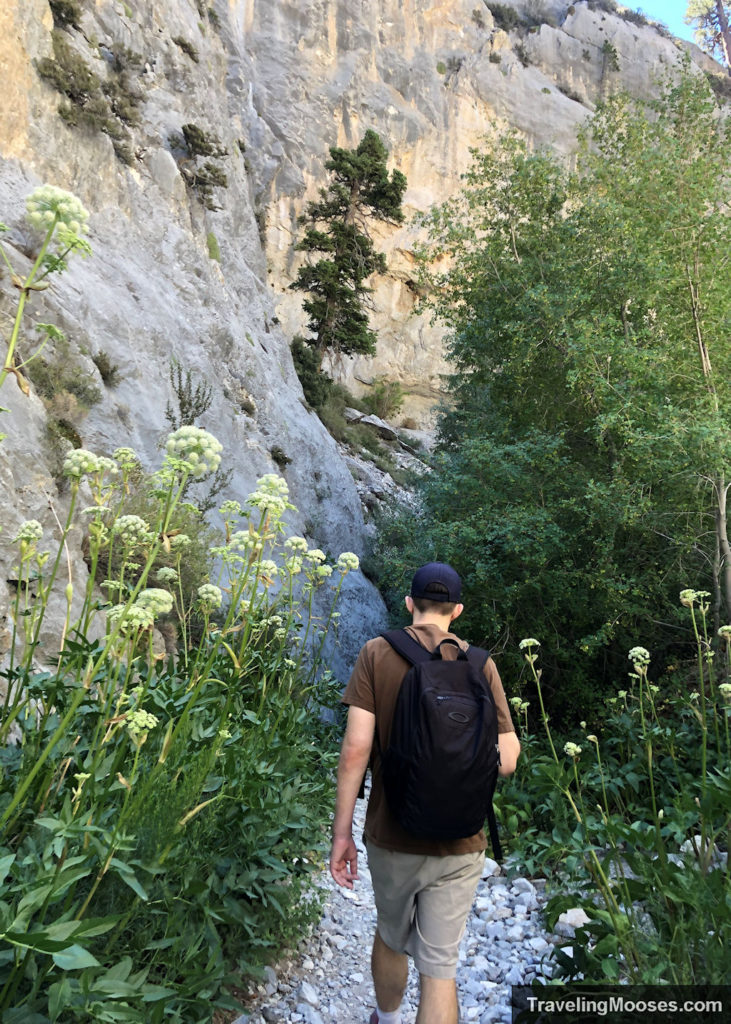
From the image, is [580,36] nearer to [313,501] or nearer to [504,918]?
[313,501]

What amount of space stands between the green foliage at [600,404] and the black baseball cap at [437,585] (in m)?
4.66

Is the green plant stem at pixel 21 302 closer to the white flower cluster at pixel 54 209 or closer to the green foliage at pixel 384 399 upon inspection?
the white flower cluster at pixel 54 209

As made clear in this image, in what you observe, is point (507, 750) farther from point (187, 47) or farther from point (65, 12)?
point (187, 47)

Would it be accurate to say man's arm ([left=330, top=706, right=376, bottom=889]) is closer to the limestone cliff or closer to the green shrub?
the limestone cliff

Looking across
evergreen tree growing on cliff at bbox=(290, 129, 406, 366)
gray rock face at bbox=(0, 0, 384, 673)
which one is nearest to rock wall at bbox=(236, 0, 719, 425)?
evergreen tree growing on cliff at bbox=(290, 129, 406, 366)

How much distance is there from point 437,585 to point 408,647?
13.1 inches

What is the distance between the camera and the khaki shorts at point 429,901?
2635 mm

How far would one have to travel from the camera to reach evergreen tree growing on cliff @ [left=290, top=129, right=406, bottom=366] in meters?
22.5

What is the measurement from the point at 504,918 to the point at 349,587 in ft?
26.2

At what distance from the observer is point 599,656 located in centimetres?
907

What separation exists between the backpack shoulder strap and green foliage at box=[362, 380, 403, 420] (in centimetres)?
3290

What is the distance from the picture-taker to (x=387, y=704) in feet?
9.24

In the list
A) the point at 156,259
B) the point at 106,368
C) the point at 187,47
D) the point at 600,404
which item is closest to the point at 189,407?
the point at 106,368

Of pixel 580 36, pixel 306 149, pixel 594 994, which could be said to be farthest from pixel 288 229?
pixel 594 994
